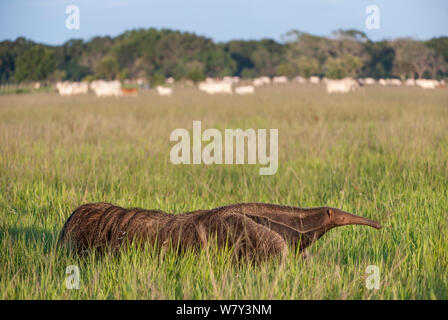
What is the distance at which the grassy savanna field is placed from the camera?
3.46 meters

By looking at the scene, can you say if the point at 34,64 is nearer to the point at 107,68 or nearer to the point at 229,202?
the point at 107,68

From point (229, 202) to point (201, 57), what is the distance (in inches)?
2778

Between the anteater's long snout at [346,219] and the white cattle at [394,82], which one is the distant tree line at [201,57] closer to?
the white cattle at [394,82]

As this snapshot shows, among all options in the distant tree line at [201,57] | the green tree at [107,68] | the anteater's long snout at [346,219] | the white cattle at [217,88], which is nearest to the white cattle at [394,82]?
the distant tree line at [201,57]

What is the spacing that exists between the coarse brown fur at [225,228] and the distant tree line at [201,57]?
39.2 metres

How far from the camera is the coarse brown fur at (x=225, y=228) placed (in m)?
3.71

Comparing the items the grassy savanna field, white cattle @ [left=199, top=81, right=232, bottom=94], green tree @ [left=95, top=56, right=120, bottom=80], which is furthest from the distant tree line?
the grassy savanna field

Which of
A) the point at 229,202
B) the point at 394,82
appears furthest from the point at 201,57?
the point at 229,202

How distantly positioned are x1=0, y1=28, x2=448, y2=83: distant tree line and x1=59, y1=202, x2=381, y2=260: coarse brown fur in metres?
39.2

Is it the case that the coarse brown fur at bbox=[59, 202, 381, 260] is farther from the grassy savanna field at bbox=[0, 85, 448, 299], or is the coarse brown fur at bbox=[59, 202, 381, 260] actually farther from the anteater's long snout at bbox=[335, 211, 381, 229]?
the grassy savanna field at bbox=[0, 85, 448, 299]

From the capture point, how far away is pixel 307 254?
390cm

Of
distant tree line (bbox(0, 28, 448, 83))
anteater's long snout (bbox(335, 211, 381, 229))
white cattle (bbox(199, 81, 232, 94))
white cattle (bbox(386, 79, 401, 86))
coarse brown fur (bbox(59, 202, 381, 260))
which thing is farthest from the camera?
distant tree line (bbox(0, 28, 448, 83))

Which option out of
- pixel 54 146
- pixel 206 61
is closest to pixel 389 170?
pixel 54 146
